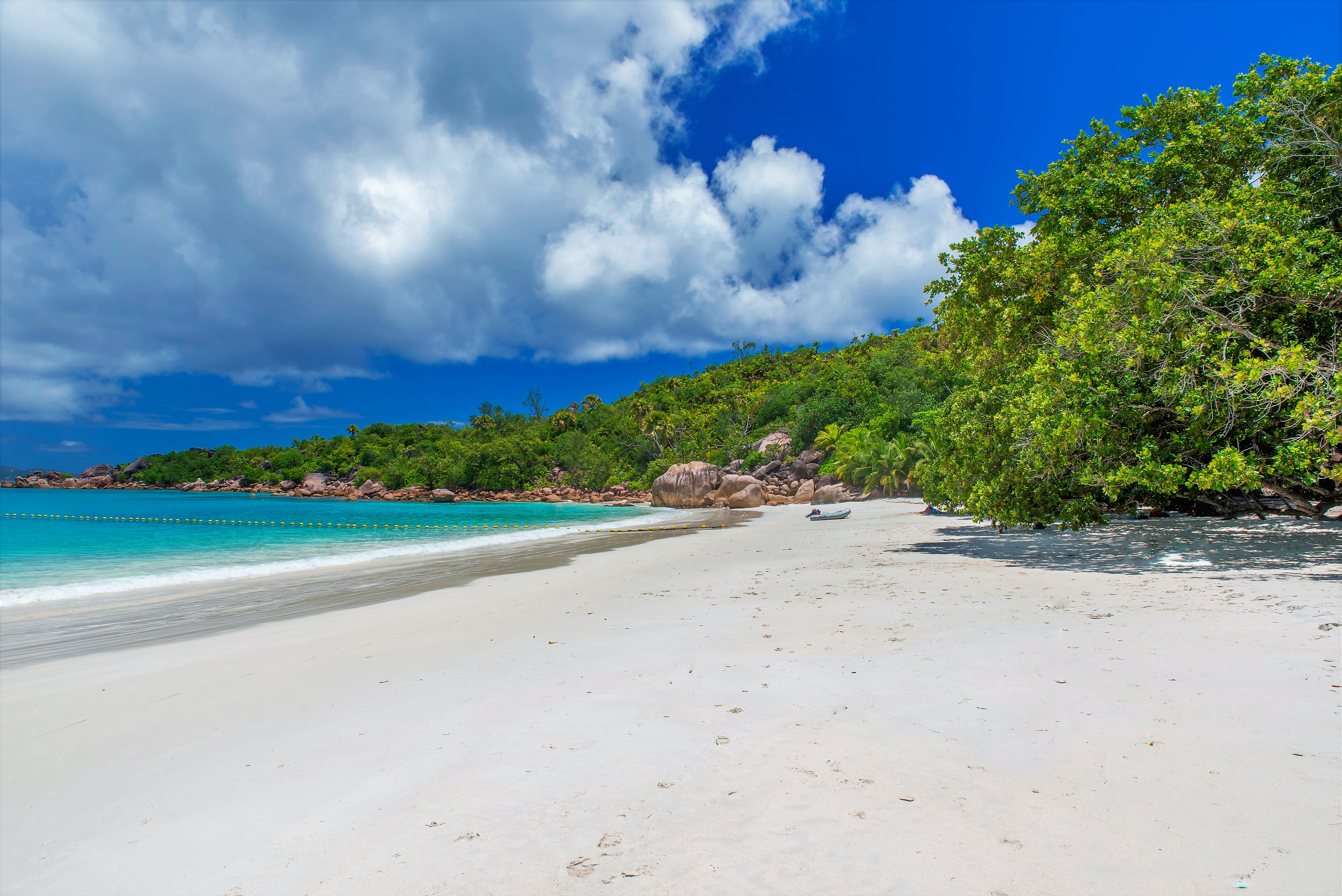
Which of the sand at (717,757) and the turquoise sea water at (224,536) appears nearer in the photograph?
the sand at (717,757)

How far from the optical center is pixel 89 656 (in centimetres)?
732

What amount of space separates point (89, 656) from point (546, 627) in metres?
5.42

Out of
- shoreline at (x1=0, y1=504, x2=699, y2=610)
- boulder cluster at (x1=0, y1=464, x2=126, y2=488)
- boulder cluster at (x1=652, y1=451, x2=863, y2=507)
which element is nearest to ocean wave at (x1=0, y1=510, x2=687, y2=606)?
shoreline at (x1=0, y1=504, x2=699, y2=610)

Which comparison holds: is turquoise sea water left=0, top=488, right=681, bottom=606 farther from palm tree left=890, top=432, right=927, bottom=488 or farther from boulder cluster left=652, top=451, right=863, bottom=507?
palm tree left=890, top=432, right=927, bottom=488

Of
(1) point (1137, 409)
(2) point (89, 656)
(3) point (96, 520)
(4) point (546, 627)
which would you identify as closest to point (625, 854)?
(4) point (546, 627)

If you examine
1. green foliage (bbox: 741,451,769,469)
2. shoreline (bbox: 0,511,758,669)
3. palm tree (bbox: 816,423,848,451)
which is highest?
palm tree (bbox: 816,423,848,451)

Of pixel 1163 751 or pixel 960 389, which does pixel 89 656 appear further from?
pixel 960 389

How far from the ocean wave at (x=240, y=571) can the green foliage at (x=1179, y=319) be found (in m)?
15.5

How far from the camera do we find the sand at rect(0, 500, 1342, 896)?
2609 mm

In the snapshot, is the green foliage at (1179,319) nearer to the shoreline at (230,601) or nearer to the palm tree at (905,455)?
the shoreline at (230,601)

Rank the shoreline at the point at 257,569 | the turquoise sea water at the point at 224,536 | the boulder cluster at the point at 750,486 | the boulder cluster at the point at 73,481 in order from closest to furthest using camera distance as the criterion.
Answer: the shoreline at the point at 257,569, the turquoise sea water at the point at 224,536, the boulder cluster at the point at 750,486, the boulder cluster at the point at 73,481

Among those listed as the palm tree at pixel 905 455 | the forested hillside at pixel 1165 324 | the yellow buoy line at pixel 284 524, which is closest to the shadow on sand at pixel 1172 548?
the forested hillside at pixel 1165 324

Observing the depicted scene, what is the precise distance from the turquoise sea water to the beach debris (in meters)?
15.0

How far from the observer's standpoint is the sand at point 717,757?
2609mm
